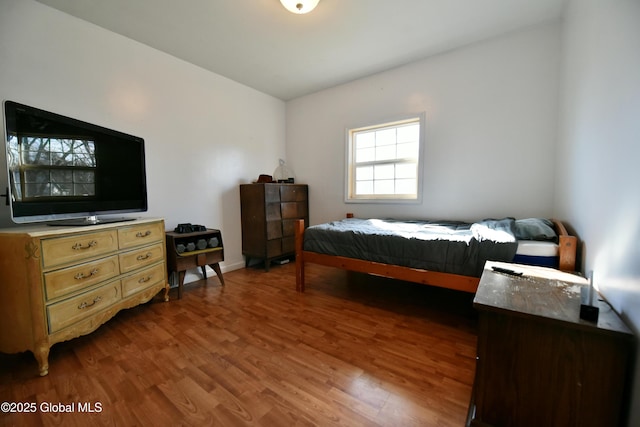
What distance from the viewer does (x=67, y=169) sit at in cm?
177

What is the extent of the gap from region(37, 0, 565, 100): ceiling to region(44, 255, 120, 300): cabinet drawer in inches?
81.0

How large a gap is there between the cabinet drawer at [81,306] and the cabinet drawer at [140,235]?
305 mm

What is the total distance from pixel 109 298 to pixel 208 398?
1.19 m

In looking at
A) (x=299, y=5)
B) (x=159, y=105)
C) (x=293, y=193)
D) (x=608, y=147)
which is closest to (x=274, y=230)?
(x=293, y=193)

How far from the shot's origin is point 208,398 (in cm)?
123

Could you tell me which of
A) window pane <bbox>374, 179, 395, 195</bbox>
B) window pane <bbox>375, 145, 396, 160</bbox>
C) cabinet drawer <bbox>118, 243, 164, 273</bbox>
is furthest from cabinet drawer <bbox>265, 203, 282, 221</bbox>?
window pane <bbox>375, 145, 396, 160</bbox>

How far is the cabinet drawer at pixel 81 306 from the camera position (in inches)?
58.0

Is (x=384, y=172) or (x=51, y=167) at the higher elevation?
(x=384, y=172)

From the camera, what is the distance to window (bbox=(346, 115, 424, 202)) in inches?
123

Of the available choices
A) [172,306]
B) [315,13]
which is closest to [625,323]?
[315,13]

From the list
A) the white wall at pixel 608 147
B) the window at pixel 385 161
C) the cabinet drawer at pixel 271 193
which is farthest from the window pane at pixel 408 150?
the cabinet drawer at pixel 271 193

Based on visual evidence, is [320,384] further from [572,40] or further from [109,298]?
[572,40]

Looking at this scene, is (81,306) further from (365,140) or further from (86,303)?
(365,140)

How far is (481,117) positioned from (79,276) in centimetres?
378
